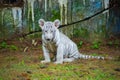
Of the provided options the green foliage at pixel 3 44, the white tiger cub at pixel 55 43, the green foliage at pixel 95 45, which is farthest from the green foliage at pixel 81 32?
the white tiger cub at pixel 55 43

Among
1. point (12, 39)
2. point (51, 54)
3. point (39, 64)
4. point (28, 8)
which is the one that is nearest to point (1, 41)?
point (12, 39)

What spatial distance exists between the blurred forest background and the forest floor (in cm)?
33

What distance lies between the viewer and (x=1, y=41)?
12594 mm

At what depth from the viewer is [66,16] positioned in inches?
500

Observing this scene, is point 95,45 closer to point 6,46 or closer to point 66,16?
point 66,16

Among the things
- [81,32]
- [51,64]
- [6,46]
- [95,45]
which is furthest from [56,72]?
[81,32]

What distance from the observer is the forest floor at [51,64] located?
8656mm

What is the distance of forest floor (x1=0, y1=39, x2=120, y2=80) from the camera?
866 centimetres

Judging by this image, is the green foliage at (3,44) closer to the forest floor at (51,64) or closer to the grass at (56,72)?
the forest floor at (51,64)

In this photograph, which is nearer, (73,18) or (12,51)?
(12,51)

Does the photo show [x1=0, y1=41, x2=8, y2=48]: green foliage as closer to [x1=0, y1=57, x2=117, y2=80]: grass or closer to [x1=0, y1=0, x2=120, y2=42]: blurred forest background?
[x1=0, y1=0, x2=120, y2=42]: blurred forest background

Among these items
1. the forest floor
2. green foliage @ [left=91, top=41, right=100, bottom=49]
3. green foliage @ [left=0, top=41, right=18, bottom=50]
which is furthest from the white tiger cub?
green foliage @ [left=0, top=41, right=18, bottom=50]

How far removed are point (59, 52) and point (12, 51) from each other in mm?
2320

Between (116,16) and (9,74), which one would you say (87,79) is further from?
(116,16)
